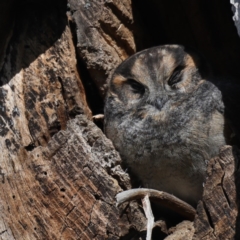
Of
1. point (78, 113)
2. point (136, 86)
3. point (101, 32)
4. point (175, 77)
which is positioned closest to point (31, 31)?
point (101, 32)

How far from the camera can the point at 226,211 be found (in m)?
2.53

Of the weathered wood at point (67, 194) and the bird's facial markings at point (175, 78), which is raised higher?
the bird's facial markings at point (175, 78)

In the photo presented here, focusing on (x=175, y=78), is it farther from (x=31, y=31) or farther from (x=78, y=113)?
(x=31, y=31)

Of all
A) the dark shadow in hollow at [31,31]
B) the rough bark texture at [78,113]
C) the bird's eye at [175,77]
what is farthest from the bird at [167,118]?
the dark shadow in hollow at [31,31]

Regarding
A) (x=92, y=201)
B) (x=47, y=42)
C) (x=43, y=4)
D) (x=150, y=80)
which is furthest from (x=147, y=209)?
(x=43, y=4)

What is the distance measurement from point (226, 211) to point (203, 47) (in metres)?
1.55

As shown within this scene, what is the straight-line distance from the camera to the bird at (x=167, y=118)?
3.09 metres

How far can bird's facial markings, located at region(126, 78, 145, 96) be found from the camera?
11.4 feet

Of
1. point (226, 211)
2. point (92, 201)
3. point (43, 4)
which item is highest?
point (43, 4)

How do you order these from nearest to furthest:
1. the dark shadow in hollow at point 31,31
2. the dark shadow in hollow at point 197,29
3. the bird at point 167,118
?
the bird at point 167,118, the dark shadow in hollow at point 31,31, the dark shadow in hollow at point 197,29

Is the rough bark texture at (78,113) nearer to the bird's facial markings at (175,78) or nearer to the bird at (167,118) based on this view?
the bird at (167,118)

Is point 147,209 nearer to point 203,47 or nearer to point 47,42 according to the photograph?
point 47,42

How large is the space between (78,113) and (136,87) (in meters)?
0.40

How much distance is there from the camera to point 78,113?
330cm
